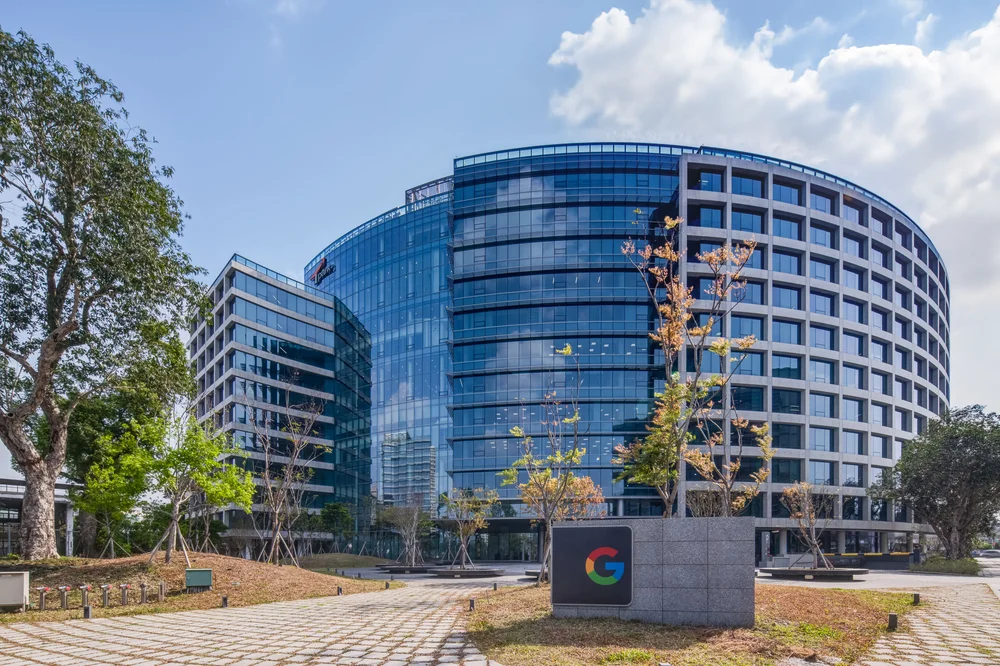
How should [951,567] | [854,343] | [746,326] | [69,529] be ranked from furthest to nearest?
1. [854,343]
2. [746,326]
3. [69,529]
4. [951,567]

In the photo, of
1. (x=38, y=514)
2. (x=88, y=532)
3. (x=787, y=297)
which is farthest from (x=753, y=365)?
(x=38, y=514)

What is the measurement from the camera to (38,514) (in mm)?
24812

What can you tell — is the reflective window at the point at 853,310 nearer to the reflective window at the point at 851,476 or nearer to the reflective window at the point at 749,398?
the reflective window at the point at 749,398

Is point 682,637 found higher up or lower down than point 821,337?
lower down

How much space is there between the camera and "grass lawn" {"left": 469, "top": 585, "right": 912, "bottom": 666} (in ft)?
39.0

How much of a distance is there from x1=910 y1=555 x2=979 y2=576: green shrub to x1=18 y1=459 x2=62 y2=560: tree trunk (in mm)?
50894

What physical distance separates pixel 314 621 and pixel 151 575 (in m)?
8.81

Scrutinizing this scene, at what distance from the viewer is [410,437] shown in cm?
6681

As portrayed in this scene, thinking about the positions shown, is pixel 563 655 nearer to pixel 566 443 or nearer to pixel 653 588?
pixel 653 588

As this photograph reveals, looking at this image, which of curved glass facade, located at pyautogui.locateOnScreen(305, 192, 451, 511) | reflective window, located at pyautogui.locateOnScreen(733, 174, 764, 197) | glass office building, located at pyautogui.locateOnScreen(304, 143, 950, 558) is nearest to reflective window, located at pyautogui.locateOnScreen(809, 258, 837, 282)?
glass office building, located at pyautogui.locateOnScreen(304, 143, 950, 558)

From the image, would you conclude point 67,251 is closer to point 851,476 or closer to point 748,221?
point 748,221

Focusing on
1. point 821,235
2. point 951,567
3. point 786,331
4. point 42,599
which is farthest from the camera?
point 821,235

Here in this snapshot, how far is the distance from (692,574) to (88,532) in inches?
1616

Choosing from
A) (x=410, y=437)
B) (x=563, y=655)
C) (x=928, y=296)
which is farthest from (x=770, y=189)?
(x=563, y=655)
